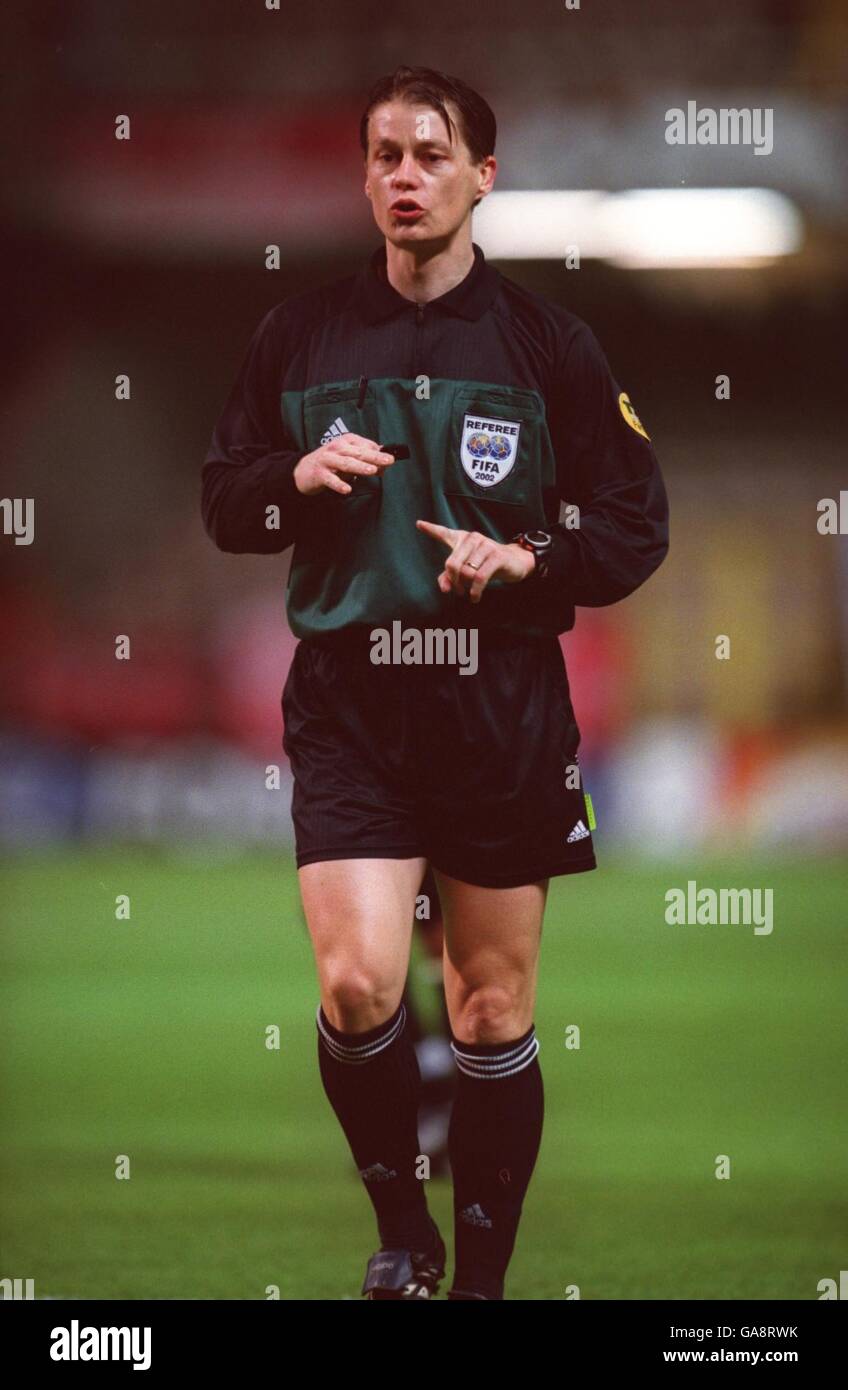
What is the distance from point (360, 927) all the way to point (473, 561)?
0.61 m

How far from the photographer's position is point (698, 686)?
5.35 meters

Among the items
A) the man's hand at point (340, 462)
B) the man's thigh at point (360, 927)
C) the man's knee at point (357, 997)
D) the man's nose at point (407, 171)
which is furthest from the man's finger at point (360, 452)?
the man's knee at point (357, 997)

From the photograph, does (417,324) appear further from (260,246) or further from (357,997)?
(357,997)

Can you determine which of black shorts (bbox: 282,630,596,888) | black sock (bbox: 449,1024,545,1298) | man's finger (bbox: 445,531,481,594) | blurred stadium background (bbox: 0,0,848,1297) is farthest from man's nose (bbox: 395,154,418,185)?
black sock (bbox: 449,1024,545,1298)

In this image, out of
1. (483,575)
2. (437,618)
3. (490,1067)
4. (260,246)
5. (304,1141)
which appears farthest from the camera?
(304,1141)

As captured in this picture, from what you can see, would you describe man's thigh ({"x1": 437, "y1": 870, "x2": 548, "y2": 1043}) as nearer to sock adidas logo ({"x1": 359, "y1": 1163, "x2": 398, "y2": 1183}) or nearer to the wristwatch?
sock adidas logo ({"x1": 359, "y1": 1163, "x2": 398, "y2": 1183})

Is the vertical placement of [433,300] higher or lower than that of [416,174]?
lower

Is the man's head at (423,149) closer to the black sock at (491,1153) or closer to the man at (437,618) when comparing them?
the man at (437,618)

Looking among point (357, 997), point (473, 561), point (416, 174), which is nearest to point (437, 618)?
point (473, 561)

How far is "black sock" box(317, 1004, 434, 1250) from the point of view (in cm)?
335

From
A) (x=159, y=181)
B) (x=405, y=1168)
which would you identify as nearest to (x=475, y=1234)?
(x=405, y=1168)

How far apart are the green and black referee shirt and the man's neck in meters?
0.02

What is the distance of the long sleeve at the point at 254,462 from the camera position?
3.35 metres

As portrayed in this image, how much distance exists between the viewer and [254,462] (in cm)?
343
